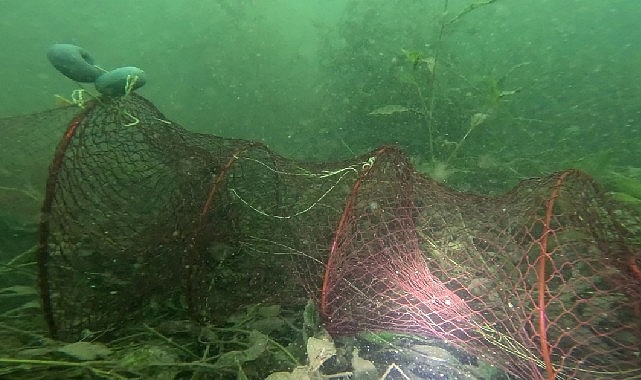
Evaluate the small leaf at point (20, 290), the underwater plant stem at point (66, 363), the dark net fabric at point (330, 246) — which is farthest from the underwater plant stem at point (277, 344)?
the small leaf at point (20, 290)

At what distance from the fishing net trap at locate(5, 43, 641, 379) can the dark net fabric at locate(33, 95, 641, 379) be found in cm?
1

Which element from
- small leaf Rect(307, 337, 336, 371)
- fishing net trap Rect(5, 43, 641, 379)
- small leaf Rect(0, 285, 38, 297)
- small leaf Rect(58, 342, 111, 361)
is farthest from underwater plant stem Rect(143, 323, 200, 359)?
small leaf Rect(0, 285, 38, 297)

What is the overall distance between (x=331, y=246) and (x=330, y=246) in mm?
199

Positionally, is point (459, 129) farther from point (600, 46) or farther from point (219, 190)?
point (600, 46)

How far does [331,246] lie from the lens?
2715 millimetres

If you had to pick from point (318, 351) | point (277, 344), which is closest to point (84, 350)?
point (277, 344)

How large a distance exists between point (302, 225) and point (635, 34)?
2187cm

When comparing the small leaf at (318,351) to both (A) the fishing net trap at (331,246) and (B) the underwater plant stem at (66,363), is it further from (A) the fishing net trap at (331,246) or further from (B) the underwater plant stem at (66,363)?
(B) the underwater plant stem at (66,363)

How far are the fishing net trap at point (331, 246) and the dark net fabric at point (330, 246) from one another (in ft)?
0.04

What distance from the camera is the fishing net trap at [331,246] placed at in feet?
7.63

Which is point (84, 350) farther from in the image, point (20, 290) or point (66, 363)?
point (20, 290)

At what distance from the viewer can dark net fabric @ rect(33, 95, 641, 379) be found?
233cm

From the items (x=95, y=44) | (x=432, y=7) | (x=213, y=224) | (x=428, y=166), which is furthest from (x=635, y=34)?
(x=95, y=44)

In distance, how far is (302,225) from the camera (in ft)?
11.0
